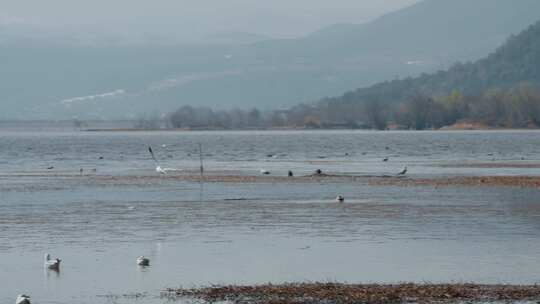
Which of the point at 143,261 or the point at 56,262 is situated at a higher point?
the point at 56,262

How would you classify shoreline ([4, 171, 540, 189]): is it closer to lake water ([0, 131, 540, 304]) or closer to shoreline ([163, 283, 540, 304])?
lake water ([0, 131, 540, 304])

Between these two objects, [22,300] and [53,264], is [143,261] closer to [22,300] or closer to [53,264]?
[53,264]

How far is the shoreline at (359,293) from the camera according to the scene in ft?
74.8

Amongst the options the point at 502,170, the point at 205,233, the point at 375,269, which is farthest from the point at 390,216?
the point at 502,170

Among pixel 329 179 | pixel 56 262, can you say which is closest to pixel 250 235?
pixel 56 262

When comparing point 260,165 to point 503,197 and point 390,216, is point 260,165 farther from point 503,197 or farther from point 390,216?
point 390,216

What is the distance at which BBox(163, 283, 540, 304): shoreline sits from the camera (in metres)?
22.8

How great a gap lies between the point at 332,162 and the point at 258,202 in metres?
37.9

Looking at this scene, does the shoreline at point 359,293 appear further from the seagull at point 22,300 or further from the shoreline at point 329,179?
the shoreline at point 329,179

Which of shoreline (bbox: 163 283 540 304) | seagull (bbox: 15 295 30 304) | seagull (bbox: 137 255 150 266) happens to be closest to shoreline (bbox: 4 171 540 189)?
seagull (bbox: 137 255 150 266)

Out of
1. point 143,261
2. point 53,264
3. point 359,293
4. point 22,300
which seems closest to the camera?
point 22,300

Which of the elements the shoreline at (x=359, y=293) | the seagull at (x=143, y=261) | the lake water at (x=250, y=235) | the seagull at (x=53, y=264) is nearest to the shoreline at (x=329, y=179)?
the lake water at (x=250, y=235)

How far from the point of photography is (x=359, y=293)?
23.3m

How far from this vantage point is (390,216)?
39719mm
